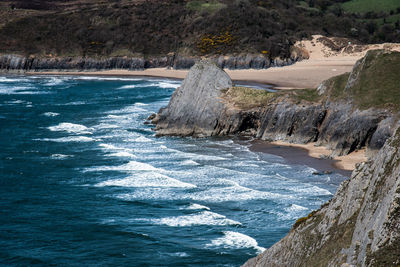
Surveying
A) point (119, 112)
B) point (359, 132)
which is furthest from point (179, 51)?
point (359, 132)

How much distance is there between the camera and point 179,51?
10138cm

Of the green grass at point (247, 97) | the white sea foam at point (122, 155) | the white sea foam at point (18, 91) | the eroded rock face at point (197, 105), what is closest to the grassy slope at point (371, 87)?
the green grass at point (247, 97)

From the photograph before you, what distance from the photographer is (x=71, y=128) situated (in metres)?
51.3

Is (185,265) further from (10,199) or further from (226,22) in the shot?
(226,22)

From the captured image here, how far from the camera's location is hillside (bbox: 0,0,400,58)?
99.2m

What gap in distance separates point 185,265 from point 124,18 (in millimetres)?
103243

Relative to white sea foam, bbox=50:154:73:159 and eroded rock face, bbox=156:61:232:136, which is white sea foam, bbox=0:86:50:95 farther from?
white sea foam, bbox=50:154:73:159

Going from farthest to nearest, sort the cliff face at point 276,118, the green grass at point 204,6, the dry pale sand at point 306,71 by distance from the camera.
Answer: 1. the green grass at point 204,6
2. the dry pale sand at point 306,71
3. the cliff face at point 276,118

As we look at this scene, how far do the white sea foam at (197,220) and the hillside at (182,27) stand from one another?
224 feet

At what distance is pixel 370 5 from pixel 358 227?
127 metres

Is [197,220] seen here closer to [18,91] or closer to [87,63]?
[18,91]

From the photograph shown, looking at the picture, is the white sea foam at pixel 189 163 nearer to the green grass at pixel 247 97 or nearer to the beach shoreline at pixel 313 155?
the beach shoreline at pixel 313 155

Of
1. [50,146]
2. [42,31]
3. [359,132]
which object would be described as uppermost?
[42,31]

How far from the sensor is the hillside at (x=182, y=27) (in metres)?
99.2
